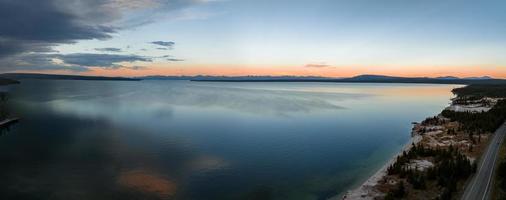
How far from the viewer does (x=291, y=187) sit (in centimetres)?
3916

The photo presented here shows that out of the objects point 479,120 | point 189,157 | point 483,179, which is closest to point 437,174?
point 483,179

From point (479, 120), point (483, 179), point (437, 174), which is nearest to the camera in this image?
point (483, 179)

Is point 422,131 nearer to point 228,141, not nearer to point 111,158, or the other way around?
point 228,141

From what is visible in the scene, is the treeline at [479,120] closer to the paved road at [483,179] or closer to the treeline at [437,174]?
the paved road at [483,179]

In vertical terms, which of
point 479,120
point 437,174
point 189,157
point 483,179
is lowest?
point 189,157

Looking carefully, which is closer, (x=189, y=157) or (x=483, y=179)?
(x=483, y=179)

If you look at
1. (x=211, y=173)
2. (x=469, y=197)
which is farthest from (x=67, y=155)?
(x=469, y=197)

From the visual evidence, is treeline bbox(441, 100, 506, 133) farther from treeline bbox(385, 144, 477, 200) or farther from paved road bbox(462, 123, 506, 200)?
treeline bbox(385, 144, 477, 200)

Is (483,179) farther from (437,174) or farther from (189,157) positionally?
(189,157)

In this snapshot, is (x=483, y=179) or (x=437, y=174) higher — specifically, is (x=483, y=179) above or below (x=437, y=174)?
above

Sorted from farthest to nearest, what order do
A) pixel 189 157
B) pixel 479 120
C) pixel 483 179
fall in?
pixel 479 120 < pixel 189 157 < pixel 483 179

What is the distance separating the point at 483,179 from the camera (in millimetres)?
34969

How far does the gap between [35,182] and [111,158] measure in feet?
38.6

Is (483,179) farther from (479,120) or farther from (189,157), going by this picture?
(479,120)
